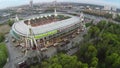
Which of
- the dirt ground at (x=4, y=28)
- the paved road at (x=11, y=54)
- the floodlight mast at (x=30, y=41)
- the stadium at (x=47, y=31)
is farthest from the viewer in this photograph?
the dirt ground at (x=4, y=28)

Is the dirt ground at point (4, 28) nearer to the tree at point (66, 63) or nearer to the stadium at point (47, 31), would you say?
the stadium at point (47, 31)

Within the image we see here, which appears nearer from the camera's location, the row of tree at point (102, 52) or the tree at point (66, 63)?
the tree at point (66, 63)

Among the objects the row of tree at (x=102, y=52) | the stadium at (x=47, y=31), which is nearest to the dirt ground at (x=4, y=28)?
the stadium at (x=47, y=31)

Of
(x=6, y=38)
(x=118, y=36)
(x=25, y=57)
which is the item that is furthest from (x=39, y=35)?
(x=118, y=36)

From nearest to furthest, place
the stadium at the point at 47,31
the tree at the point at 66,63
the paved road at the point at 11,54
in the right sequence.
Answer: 1. the tree at the point at 66,63
2. the paved road at the point at 11,54
3. the stadium at the point at 47,31

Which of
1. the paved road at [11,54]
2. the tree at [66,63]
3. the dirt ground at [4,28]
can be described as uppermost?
the dirt ground at [4,28]

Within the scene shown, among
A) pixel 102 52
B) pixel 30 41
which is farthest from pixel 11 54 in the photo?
pixel 102 52

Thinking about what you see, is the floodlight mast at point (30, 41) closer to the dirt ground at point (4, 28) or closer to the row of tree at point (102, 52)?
the row of tree at point (102, 52)

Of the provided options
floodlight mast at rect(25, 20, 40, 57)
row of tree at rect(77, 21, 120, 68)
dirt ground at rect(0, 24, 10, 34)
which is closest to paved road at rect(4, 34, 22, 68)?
floodlight mast at rect(25, 20, 40, 57)

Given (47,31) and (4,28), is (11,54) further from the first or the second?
(4,28)

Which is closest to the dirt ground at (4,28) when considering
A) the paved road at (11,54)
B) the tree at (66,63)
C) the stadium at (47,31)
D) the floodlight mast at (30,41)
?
the stadium at (47,31)

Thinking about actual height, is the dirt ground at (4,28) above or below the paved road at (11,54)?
above

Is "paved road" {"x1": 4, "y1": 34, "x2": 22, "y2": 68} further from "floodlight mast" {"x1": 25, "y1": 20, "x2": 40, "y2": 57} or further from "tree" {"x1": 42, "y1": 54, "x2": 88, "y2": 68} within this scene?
"tree" {"x1": 42, "y1": 54, "x2": 88, "y2": 68}
